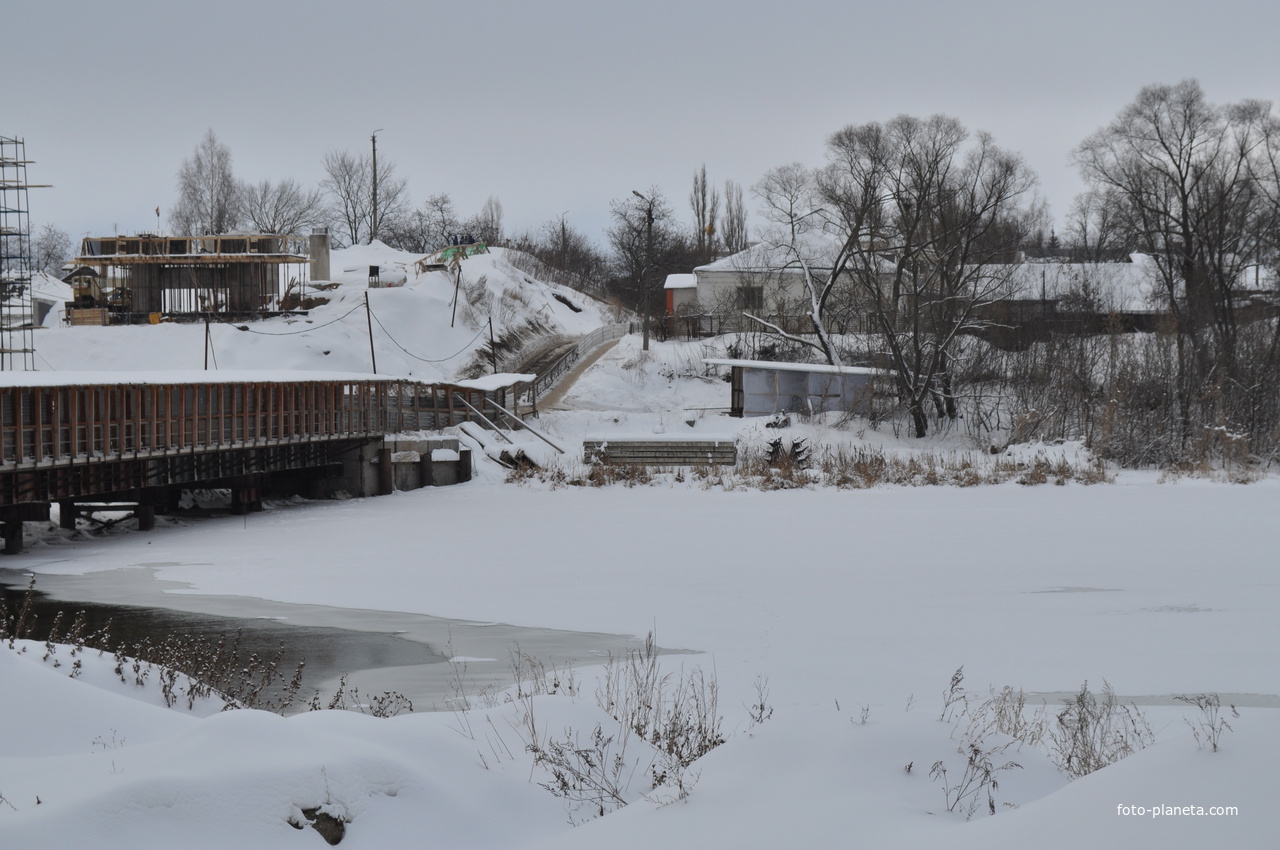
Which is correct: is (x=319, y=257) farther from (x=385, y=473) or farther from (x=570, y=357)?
(x=385, y=473)

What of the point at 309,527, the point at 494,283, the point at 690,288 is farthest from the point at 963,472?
the point at 494,283

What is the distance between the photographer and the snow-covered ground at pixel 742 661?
5047 mm

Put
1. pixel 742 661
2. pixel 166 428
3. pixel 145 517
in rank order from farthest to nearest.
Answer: pixel 145 517
pixel 166 428
pixel 742 661

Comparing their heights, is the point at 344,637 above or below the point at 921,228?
below

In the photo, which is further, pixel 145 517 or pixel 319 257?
pixel 319 257

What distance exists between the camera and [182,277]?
170 feet

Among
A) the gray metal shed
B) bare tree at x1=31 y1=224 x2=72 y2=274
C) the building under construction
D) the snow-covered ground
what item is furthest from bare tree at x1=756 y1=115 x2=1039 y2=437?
bare tree at x1=31 y1=224 x2=72 y2=274

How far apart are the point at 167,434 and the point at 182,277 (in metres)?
32.1

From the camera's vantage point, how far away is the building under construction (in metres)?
50.6

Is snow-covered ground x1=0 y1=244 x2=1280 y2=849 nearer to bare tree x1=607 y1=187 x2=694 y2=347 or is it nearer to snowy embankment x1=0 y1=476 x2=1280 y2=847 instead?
snowy embankment x1=0 y1=476 x2=1280 y2=847

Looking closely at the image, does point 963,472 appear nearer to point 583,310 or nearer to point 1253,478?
point 1253,478

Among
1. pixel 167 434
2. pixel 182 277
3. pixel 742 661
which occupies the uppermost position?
pixel 182 277

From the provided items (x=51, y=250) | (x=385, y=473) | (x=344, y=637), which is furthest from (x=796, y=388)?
(x=51, y=250)

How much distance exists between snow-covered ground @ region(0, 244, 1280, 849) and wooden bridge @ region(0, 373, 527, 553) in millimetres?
1322
